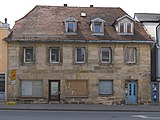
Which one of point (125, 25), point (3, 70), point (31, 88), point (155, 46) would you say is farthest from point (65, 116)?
point (155, 46)

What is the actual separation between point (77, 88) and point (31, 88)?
4.32 m

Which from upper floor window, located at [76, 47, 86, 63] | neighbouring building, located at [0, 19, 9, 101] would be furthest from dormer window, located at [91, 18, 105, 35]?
neighbouring building, located at [0, 19, 9, 101]

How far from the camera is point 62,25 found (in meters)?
39.5

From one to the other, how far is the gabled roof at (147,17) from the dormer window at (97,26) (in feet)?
17.4

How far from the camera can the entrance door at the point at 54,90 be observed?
37938mm

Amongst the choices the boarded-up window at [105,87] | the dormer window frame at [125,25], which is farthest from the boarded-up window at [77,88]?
the dormer window frame at [125,25]

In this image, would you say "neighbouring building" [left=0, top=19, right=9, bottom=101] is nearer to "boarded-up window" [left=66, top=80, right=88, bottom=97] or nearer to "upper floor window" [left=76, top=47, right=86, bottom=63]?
"boarded-up window" [left=66, top=80, right=88, bottom=97]

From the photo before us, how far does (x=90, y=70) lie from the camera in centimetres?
3791

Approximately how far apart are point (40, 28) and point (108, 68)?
24.9 feet

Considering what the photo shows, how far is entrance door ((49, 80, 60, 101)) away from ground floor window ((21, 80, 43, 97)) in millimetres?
936

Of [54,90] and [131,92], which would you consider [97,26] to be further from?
[54,90]

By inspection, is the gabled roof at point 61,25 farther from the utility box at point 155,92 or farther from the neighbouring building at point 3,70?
the utility box at point 155,92

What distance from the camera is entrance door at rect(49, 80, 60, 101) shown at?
37.9m

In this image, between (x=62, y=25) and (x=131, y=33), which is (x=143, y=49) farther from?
(x=62, y=25)
